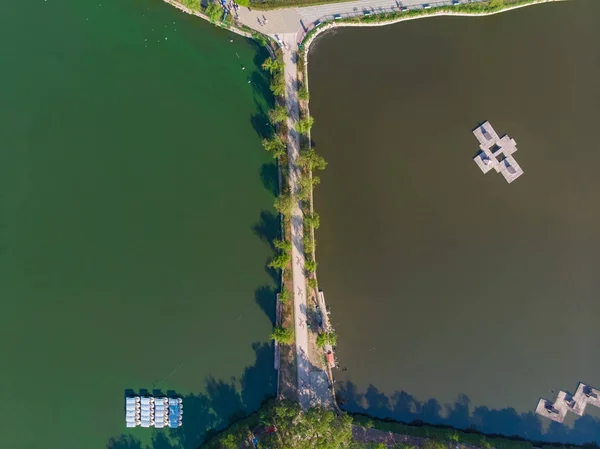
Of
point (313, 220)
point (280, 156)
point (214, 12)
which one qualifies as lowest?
point (313, 220)

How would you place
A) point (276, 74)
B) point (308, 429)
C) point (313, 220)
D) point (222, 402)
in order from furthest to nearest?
point (276, 74) < point (222, 402) < point (313, 220) < point (308, 429)

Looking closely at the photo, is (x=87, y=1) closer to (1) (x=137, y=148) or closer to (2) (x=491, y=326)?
(1) (x=137, y=148)

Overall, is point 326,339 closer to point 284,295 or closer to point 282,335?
point 282,335

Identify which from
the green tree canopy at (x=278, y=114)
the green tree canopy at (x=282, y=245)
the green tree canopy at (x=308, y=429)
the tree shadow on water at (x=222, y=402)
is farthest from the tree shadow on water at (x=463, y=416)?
the green tree canopy at (x=278, y=114)

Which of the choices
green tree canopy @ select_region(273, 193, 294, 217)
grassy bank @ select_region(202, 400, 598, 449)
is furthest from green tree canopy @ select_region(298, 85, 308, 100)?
grassy bank @ select_region(202, 400, 598, 449)

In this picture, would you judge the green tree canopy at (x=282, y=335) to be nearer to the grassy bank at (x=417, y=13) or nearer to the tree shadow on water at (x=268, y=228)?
the tree shadow on water at (x=268, y=228)

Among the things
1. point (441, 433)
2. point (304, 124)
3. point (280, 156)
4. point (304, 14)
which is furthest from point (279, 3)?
point (441, 433)
